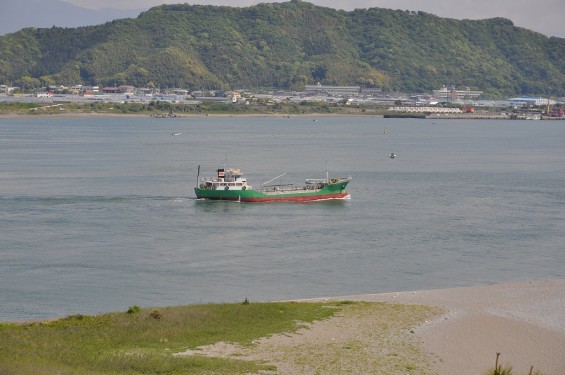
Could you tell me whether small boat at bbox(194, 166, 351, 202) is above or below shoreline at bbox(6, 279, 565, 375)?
below

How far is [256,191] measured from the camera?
156ft

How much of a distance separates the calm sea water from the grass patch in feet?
13.0

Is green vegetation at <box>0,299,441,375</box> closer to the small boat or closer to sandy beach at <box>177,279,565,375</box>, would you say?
sandy beach at <box>177,279,565,375</box>

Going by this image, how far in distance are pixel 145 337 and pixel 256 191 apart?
28108 millimetres

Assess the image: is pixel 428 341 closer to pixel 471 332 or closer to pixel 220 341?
pixel 471 332

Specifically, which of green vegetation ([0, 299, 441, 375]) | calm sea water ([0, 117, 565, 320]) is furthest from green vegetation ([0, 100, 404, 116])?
green vegetation ([0, 299, 441, 375])

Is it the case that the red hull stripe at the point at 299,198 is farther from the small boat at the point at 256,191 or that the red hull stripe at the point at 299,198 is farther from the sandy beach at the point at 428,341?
the sandy beach at the point at 428,341

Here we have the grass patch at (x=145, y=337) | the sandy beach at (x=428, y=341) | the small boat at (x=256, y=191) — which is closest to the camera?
the grass patch at (x=145, y=337)

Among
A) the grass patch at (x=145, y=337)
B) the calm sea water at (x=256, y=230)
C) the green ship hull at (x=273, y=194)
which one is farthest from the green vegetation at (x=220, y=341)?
the green ship hull at (x=273, y=194)

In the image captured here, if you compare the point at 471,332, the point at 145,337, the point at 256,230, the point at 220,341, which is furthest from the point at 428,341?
the point at 256,230

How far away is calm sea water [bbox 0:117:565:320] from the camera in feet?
92.1

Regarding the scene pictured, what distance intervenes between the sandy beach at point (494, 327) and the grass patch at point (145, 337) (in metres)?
2.64

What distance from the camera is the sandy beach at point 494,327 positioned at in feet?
64.1

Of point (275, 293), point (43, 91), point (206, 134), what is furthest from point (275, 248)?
point (43, 91)
